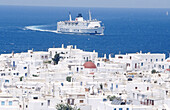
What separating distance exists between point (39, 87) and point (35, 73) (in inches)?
327

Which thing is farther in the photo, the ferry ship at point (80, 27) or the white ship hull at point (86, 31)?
the ferry ship at point (80, 27)

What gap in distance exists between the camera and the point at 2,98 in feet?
104

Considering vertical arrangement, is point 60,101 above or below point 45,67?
below

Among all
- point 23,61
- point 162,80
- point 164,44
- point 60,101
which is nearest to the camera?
point 60,101

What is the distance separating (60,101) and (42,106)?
73.2 inches

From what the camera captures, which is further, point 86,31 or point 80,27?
point 80,27

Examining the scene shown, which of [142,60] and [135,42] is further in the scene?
[135,42]

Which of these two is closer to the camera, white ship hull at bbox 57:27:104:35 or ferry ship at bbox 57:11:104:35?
white ship hull at bbox 57:27:104:35

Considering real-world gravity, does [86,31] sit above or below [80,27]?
below

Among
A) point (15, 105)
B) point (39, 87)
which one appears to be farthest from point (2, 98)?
point (39, 87)

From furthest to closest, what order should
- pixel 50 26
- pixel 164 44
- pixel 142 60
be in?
pixel 50 26, pixel 164 44, pixel 142 60

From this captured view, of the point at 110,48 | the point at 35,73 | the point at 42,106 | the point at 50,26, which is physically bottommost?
the point at 42,106

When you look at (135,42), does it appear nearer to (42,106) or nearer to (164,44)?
(164,44)

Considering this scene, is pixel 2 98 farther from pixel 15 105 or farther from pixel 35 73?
pixel 35 73
